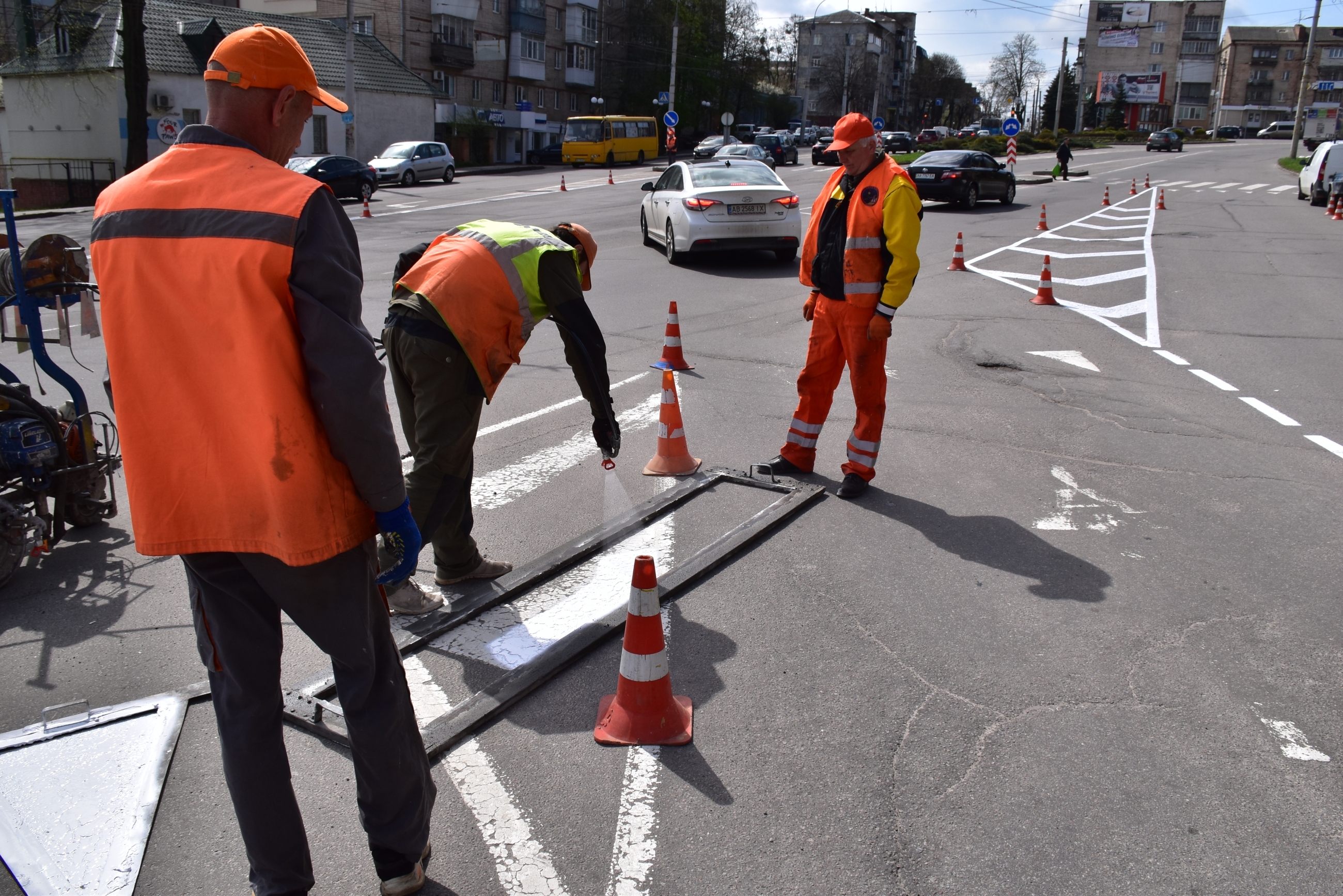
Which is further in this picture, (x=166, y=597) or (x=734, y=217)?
(x=734, y=217)

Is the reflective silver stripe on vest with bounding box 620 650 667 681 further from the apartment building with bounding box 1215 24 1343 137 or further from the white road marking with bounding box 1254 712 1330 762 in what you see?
the apartment building with bounding box 1215 24 1343 137

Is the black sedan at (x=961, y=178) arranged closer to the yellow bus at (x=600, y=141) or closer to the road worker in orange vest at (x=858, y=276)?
the road worker in orange vest at (x=858, y=276)

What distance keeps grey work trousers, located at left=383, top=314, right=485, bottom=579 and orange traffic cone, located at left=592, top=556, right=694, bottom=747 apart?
3.49 ft

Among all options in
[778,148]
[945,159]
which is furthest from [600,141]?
[945,159]

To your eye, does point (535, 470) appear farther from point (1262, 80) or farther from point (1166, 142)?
point (1262, 80)

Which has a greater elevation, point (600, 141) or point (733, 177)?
point (600, 141)

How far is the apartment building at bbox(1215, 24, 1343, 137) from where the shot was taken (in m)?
125

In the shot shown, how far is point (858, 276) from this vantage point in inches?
225

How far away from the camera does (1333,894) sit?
8.77 ft

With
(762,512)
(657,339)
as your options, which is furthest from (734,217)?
(762,512)

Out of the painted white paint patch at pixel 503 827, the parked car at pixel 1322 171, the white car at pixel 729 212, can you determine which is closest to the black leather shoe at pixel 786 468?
the painted white paint patch at pixel 503 827

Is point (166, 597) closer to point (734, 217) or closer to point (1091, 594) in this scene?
point (1091, 594)

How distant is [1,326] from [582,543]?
312cm

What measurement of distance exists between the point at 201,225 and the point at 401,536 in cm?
84
